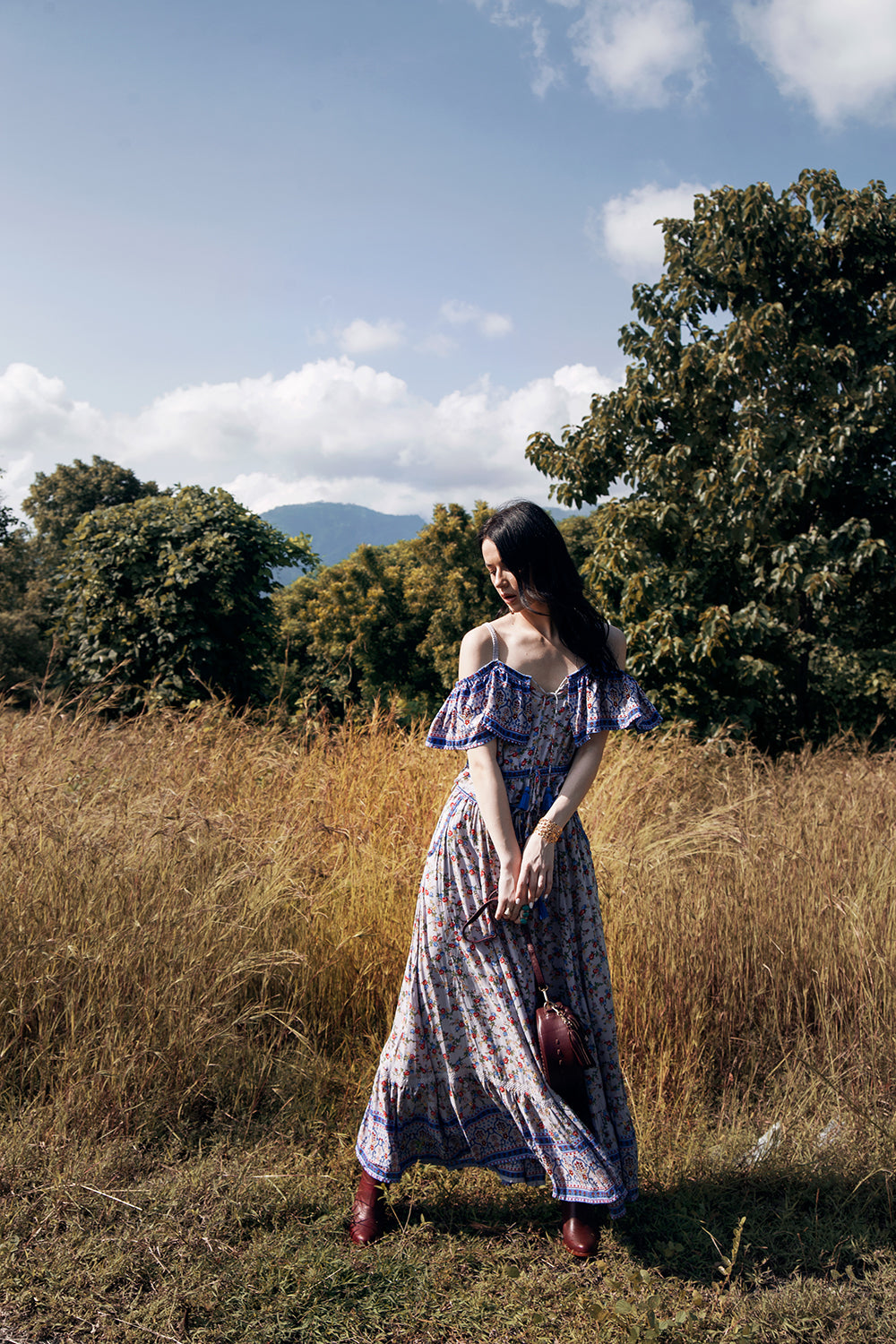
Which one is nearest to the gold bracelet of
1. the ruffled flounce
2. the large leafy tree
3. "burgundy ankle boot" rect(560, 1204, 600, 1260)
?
the ruffled flounce

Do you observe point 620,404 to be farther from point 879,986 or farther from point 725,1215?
point 725,1215

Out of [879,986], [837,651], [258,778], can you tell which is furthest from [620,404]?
[879,986]

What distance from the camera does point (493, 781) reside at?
2.13 meters

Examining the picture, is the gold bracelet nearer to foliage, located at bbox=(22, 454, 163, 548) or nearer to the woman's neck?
the woman's neck

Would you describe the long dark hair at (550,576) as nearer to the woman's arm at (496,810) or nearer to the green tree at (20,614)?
the woman's arm at (496,810)

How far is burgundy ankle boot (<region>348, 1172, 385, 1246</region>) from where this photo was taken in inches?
84.6

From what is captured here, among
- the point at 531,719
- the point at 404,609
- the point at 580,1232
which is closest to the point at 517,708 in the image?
the point at 531,719

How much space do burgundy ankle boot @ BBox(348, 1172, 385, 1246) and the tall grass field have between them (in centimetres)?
4

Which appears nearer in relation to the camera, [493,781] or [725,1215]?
[493,781]

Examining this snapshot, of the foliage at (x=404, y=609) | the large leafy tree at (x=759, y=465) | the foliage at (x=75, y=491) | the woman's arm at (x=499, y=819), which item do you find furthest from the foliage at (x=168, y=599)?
the foliage at (x=75, y=491)

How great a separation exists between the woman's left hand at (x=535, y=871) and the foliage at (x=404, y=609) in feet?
66.5

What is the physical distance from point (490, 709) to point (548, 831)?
0.34 metres

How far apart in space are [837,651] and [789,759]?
7.66ft

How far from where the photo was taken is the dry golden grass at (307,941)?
2.67 metres
